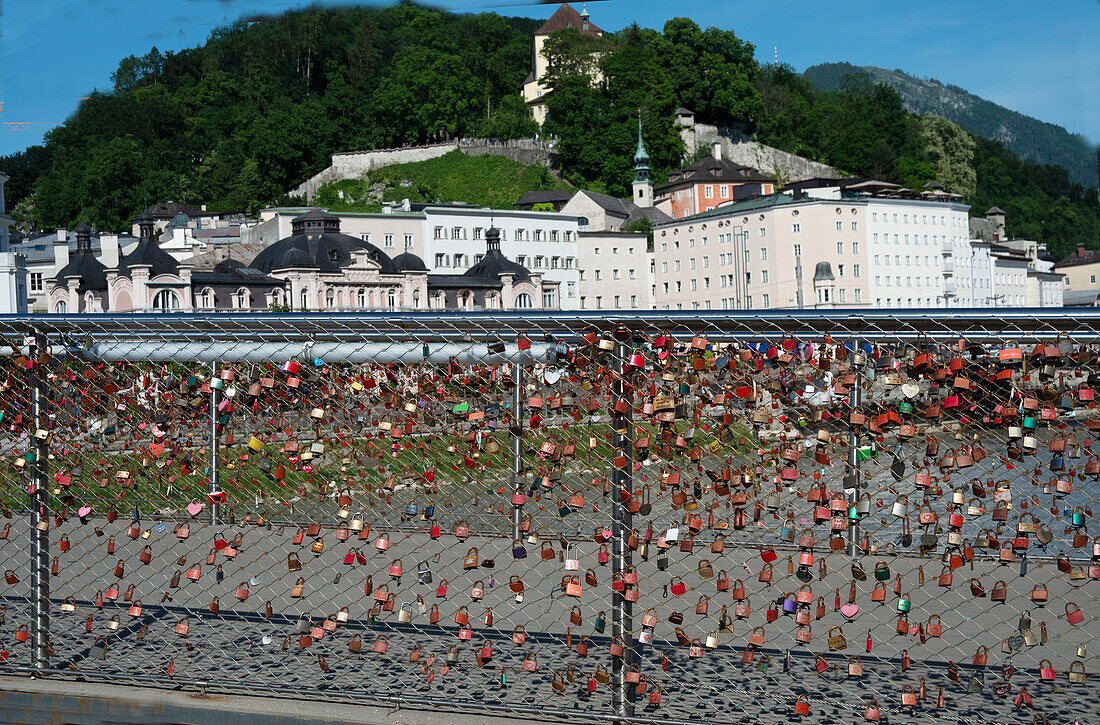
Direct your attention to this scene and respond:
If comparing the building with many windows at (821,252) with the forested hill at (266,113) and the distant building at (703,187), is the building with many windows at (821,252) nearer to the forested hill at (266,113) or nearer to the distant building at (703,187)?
the distant building at (703,187)

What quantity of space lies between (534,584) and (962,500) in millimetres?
2688

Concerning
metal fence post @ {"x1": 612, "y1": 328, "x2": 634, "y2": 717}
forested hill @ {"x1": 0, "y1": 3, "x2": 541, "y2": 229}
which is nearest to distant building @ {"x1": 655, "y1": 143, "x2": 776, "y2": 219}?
forested hill @ {"x1": 0, "y1": 3, "x2": 541, "y2": 229}

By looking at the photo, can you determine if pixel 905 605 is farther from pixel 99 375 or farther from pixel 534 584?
pixel 99 375

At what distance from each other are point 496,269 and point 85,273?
23976mm

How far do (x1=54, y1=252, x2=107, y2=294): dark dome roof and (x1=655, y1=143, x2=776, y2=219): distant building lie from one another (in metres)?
46.0

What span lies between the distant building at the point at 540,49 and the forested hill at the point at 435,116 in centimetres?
134

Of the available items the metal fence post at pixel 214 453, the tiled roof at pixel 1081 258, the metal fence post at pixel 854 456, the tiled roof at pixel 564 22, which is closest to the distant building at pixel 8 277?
the metal fence post at pixel 214 453

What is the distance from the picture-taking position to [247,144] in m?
103

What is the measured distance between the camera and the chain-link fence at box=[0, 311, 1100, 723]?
4180mm

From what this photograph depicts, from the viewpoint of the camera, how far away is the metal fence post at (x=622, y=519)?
4.24m

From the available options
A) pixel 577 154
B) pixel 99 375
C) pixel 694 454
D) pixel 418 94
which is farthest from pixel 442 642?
pixel 418 94

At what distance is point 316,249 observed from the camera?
65062 mm

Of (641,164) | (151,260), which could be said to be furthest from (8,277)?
(641,164)

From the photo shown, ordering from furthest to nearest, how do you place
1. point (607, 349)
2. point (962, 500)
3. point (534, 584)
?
point (534, 584) < point (607, 349) < point (962, 500)
